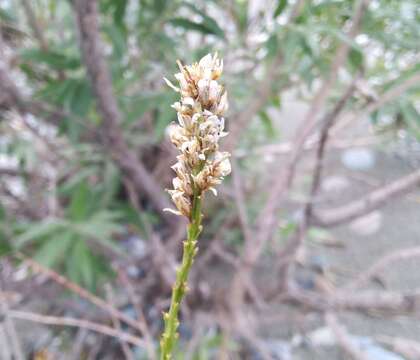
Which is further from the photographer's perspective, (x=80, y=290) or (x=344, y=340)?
(x=344, y=340)

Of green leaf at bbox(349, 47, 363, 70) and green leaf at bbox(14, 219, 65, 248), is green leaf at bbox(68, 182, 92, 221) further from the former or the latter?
green leaf at bbox(349, 47, 363, 70)

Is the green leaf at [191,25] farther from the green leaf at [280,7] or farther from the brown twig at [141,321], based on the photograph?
the brown twig at [141,321]

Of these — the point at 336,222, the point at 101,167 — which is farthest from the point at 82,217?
the point at 336,222

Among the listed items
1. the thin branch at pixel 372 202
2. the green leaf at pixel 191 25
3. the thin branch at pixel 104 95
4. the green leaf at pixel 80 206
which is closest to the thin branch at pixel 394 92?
the thin branch at pixel 372 202

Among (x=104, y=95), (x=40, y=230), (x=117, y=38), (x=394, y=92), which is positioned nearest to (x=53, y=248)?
(x=40, y=230)

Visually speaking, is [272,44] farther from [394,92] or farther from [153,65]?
[153,65]

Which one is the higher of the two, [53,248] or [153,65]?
[153,65]

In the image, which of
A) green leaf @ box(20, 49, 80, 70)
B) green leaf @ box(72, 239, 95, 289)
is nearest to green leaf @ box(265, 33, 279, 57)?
green leaf @ box(20, 49, 80, 70)

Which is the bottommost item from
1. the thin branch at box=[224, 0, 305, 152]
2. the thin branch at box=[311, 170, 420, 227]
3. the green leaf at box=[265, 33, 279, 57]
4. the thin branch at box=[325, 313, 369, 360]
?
the thin branch at box=[325, 313, 369, 360]
